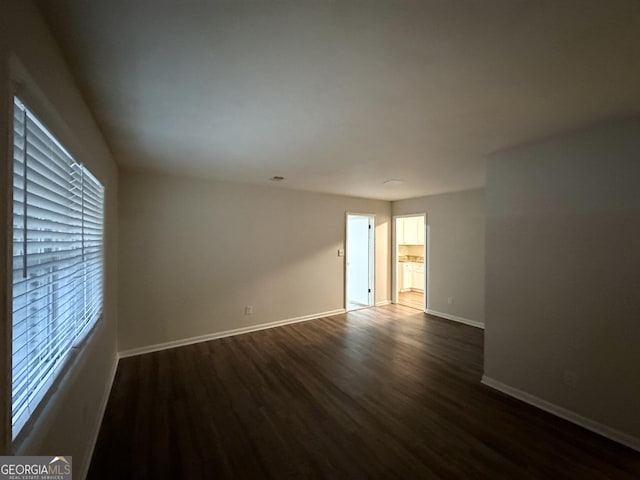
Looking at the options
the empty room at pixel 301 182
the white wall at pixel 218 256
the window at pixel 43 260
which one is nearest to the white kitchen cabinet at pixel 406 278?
the white wall at pixel 218 256

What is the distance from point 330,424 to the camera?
216cm

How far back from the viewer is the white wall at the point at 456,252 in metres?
4.63

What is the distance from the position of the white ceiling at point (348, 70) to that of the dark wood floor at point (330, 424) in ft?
7.83

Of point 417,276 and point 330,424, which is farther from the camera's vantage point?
A: point 417,276

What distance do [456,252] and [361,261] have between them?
2.10m

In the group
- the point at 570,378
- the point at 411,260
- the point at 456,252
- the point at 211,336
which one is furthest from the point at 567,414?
the point at 411,260

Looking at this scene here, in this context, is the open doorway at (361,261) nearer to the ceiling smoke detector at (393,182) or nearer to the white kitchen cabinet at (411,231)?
the ceiling smoke detector at (393,182)

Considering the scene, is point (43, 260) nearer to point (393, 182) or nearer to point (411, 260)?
point (393, 182)

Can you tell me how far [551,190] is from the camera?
92.4 inches

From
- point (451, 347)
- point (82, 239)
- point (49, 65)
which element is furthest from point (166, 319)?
point (451, 347)

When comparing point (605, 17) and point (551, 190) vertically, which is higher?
point (605, 17)

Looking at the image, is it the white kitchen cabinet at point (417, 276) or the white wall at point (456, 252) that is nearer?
the white wall at point (456, 252)

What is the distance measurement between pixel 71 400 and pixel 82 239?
98 cm

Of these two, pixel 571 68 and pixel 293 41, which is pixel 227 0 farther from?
pixel 571 68
